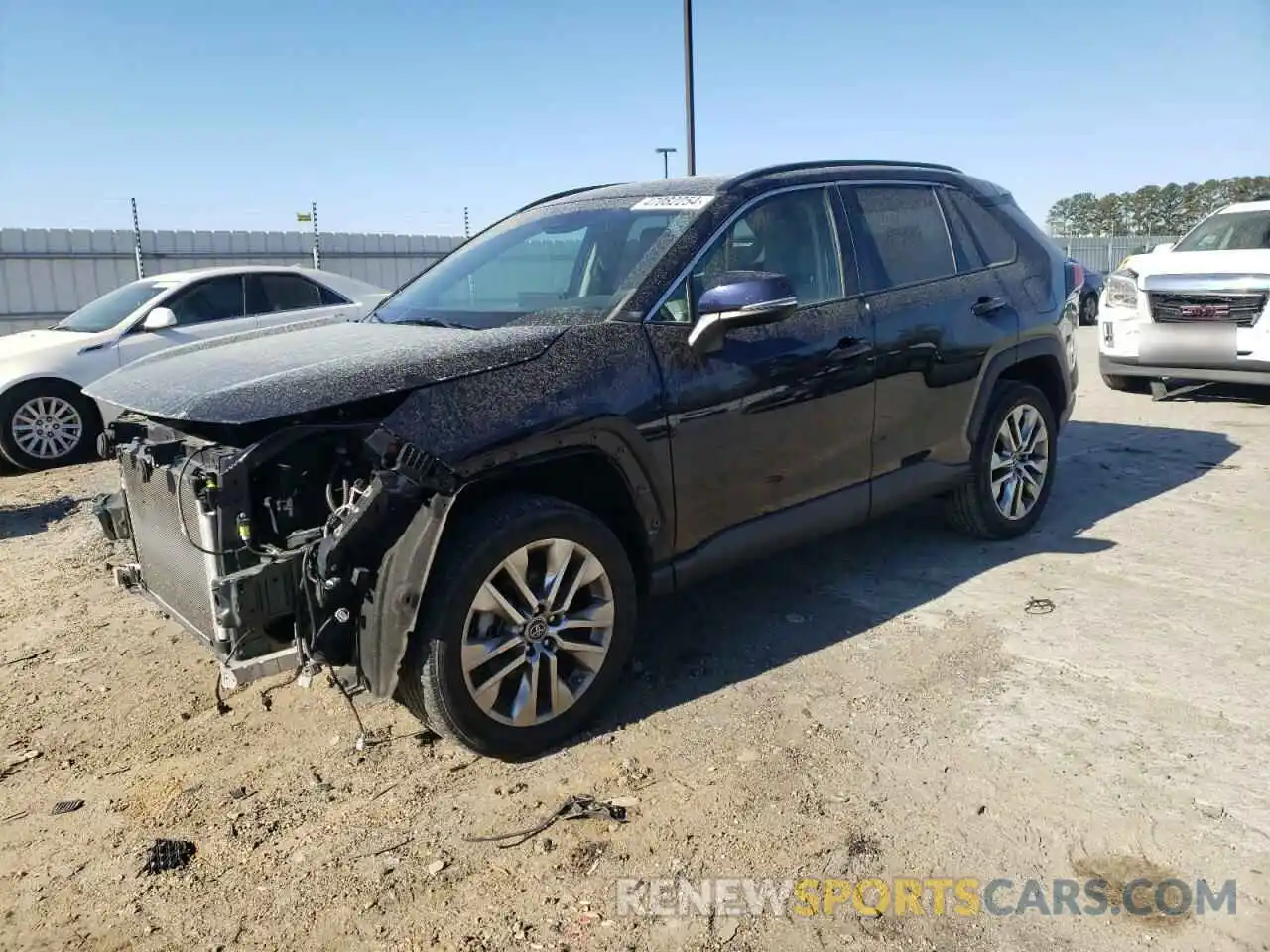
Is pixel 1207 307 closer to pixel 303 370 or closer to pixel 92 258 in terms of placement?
pixel 303 370

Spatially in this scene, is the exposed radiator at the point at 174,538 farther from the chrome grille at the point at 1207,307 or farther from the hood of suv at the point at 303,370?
the chrome grille at the point at 1207,307

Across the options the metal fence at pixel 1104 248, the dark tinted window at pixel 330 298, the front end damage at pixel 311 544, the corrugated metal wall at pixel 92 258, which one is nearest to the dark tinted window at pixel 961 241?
the front end damage at pixel 311 544

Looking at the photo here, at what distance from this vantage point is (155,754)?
11.1 ft

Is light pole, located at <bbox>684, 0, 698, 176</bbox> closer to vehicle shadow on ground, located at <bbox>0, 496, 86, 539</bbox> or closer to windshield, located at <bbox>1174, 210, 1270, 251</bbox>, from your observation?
windshield, located at <bbox>1174, 210, 1270, 251</bbox>

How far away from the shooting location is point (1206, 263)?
880 cm

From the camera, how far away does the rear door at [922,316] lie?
172 inches

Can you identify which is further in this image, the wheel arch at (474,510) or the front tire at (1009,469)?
the front tire at (1009,469)

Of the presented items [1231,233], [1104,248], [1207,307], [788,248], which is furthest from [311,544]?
[1104,248]

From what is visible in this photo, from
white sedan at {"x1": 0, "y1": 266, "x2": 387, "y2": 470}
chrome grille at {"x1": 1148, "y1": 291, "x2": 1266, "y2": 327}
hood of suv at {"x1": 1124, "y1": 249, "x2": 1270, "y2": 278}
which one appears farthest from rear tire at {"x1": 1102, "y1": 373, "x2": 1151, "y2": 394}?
white sedan at {"x1": 0, "y1": 266, "x2": 387, "y2": 470}

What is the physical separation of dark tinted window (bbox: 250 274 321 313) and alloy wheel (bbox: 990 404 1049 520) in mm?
6620

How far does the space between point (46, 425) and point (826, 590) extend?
6704 millimetres

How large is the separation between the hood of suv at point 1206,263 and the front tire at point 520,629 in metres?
7.54

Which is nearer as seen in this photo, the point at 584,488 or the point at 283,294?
the point at 584,488

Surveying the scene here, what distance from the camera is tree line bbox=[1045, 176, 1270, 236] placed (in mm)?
55750
